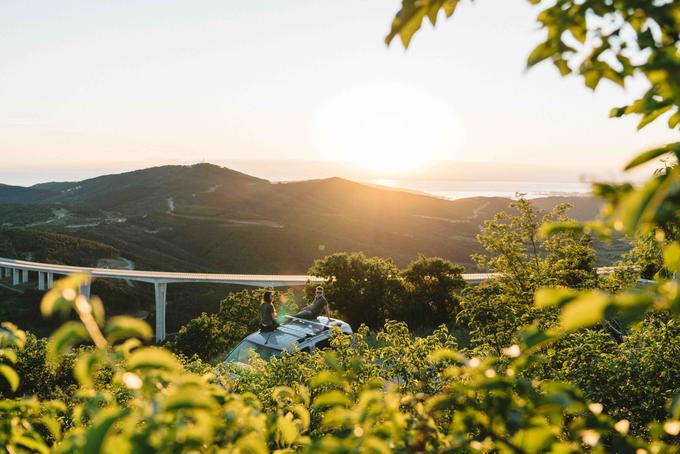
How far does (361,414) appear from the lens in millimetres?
1528

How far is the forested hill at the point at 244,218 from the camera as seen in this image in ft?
260

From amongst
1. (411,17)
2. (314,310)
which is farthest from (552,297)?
(314,310)

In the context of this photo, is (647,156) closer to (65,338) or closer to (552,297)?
(552,297)

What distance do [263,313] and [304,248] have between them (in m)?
70.5

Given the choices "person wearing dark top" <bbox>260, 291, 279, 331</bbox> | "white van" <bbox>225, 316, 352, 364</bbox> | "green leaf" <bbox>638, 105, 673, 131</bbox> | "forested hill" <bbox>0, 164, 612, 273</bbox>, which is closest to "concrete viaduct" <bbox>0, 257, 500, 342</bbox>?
"forested hill" <bbox>0, 164, 612, 273</bbox>

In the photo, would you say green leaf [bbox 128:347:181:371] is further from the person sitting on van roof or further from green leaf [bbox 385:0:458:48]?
the person sitting on van roof

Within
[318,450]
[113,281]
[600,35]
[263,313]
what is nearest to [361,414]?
[318,450]

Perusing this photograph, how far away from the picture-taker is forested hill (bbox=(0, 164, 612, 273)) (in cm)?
7938

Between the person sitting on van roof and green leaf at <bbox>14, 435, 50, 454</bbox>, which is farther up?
green leaf at <bbox>14, 435, 50, 454</bbox>

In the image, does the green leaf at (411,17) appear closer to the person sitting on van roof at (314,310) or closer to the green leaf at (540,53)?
the green leaf at (540,53)

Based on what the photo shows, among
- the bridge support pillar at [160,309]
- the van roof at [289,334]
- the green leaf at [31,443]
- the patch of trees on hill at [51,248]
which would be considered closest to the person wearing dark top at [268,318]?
the van roof at [289,334]

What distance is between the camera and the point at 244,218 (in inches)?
4444

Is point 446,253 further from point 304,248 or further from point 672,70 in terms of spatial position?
point 672,70

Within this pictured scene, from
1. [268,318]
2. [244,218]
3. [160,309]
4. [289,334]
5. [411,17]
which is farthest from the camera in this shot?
[244,218]
